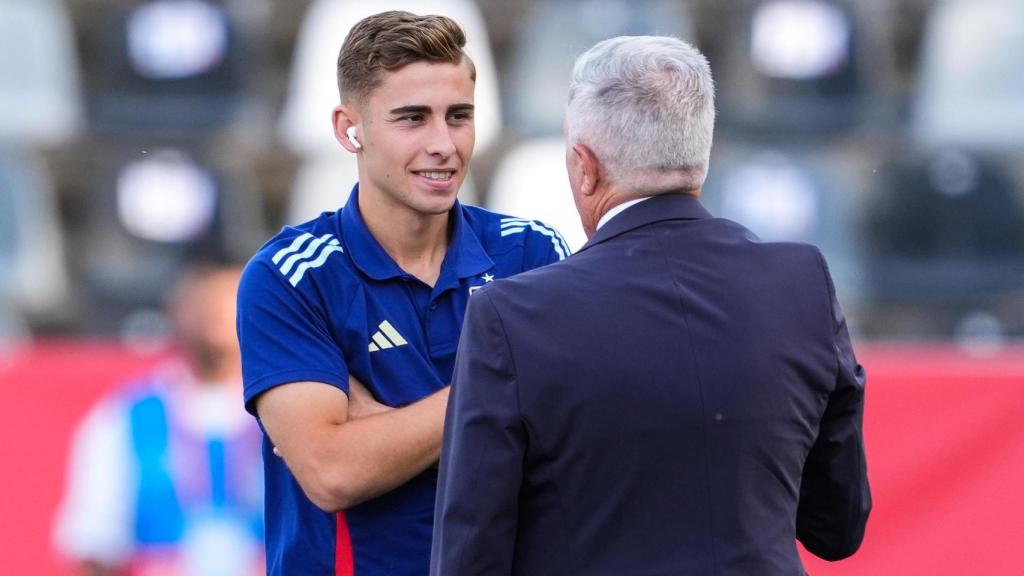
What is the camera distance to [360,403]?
7.87 ft

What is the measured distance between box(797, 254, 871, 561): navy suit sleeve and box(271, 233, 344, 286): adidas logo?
817mm

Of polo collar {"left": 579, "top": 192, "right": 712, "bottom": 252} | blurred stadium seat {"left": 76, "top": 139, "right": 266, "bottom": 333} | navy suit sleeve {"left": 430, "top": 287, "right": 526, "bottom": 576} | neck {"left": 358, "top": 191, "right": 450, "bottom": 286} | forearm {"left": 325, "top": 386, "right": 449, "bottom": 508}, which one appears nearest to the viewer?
navy suit sleeve {"left": 430, "top": 287, "right": 526, "bottom": 576}

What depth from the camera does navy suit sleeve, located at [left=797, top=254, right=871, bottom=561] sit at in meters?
2.20

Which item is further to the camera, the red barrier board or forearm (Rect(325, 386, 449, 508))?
the red barrier board

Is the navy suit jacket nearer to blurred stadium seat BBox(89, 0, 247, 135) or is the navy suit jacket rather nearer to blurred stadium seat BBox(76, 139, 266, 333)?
blurred stadium seat BBox(76, 139, 266, 333)

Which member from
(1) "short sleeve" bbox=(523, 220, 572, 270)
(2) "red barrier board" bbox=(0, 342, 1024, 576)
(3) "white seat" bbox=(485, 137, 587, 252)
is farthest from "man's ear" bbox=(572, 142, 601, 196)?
(3) "white seat" bbox=(485, 137, 587, 252)

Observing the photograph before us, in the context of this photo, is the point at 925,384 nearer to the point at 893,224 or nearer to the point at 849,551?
the point at 849,551

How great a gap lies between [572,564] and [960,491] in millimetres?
2384

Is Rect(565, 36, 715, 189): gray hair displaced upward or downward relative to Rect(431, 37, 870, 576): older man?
upward

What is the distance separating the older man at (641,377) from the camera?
6.64ft

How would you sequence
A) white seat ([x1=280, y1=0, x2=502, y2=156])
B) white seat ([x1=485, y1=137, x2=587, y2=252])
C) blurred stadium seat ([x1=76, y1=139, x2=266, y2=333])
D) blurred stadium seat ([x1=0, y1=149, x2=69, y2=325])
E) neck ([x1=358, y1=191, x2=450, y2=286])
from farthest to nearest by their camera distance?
white seat ([x1=280, y1=0, x2=502, y2=156]) → blurred stadium seat ([x1=76, y1=139, x2=266, y2=333]) → white seat ([x1=485, y1=137, x2=587, y2=252]) → blurred stadium seat ([x1=0, y1=149, x2=69, y2=325]) → neck ([x1=358, y1=191, x2=450, y2=286])

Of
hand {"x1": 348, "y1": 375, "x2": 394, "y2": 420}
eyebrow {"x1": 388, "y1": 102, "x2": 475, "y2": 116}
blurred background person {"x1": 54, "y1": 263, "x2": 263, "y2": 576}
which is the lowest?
blurred background person {"x1": 54, "y1": 263, "x2": 263, "y2": 576}

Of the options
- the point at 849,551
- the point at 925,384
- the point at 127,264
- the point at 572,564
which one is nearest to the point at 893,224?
the point at 925,384

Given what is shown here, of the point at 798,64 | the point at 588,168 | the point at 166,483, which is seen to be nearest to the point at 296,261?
the point at 588,168
